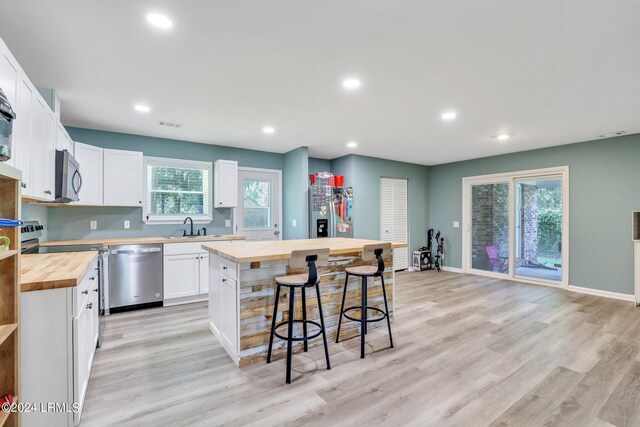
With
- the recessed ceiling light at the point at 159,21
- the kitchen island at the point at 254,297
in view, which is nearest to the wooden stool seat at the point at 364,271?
the kitchen island at the point at 254,297

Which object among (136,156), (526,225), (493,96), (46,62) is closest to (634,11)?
(493,96)

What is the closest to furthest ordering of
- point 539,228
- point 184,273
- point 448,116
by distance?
point 448,116 → point 184,273 → point 539,228

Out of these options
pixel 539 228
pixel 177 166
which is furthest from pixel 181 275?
pixel 539 228

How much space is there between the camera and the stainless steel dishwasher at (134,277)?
3850 mm

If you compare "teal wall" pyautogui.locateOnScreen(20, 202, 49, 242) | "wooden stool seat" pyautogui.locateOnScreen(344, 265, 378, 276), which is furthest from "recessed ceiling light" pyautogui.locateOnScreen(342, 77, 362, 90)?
"teal wall" pyautogui.locateOnScreen(20, 202, 49, 242)

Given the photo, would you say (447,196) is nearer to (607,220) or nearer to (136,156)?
(607,220)

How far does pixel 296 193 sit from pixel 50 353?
4033mm

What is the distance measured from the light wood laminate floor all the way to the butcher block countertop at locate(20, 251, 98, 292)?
91 centimetres

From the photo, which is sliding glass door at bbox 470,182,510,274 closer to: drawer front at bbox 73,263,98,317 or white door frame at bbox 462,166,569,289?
white door frame at bbox 462,166,569,289

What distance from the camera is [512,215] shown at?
5766 mm

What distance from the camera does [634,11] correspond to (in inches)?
70.3

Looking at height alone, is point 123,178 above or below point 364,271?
above

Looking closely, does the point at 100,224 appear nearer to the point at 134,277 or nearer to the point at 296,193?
the point at 134,277

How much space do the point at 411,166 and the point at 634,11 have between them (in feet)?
16.9
